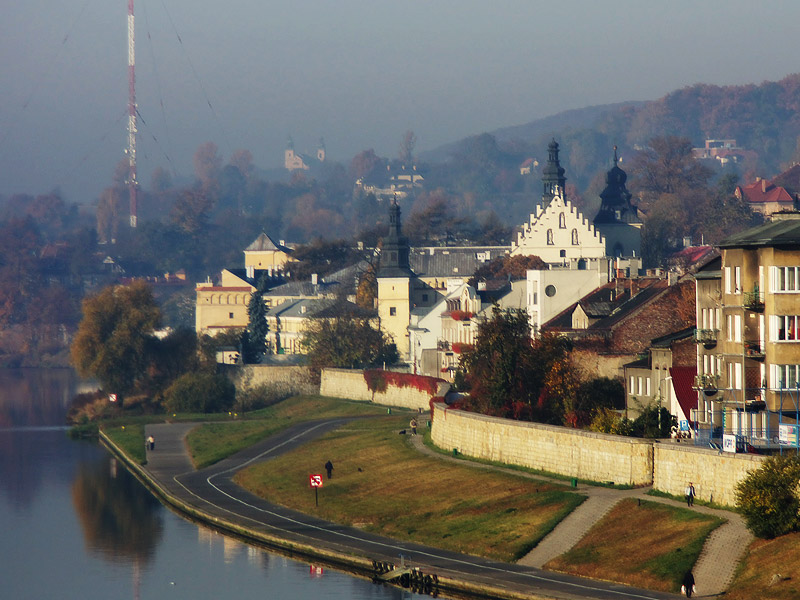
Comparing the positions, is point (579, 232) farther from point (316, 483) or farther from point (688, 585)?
point (688, 585)

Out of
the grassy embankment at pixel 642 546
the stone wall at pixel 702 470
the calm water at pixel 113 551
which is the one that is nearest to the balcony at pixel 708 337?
the stone wall at pixel 702 470

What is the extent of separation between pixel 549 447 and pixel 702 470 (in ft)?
34.2

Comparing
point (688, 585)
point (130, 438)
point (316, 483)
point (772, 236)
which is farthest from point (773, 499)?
point (130, 438)

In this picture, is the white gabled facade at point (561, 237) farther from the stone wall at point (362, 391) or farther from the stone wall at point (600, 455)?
the stone wall at point (600, 455)

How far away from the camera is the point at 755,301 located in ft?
177

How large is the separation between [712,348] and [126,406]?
2594 inches

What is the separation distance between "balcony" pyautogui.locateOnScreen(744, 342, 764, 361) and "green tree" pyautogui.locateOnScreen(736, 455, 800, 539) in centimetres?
1023

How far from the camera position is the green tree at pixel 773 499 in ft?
141

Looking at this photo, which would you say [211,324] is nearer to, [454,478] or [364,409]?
[364,409]

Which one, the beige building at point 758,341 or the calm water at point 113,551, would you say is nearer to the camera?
the calm water at point 113,551

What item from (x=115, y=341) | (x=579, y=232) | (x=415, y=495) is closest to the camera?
(x=415, y=495)

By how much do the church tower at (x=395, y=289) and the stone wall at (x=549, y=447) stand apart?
173 ft

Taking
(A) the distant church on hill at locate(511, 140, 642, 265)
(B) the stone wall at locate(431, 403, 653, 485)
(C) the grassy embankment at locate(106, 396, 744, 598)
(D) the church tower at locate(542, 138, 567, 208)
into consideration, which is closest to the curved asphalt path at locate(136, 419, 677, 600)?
(C) the grassy embankment at locate(106, 396, 744, 598)

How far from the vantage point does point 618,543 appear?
154 ft
